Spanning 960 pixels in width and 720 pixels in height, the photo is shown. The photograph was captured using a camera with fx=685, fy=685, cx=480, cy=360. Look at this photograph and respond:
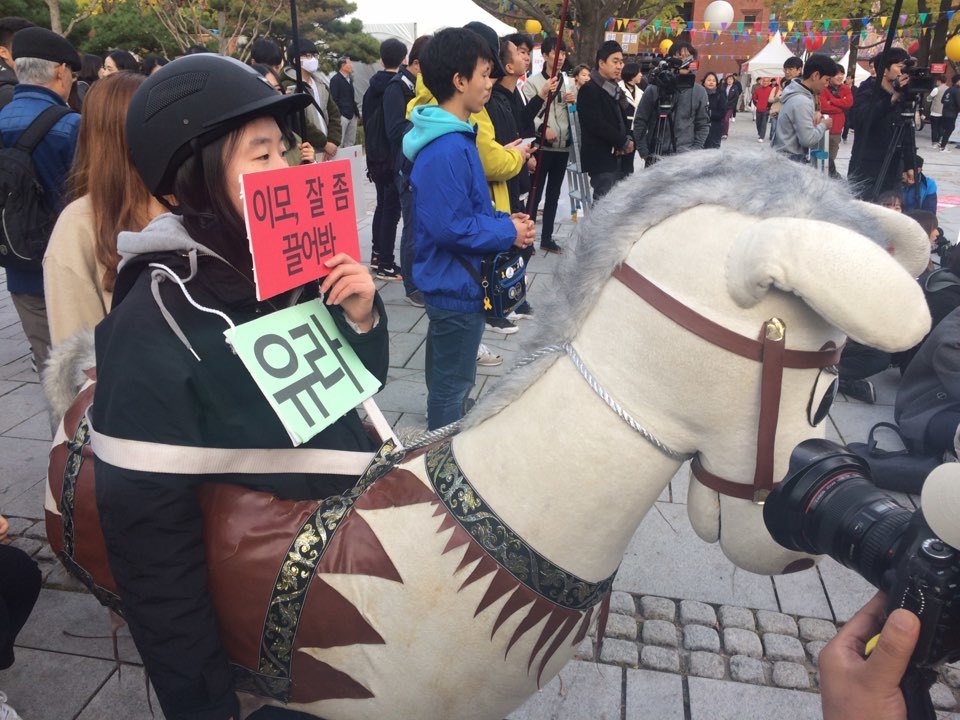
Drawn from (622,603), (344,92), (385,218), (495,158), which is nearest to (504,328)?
(495,158)

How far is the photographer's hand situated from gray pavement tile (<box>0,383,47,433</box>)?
4286 mm

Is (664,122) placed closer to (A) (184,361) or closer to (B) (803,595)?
(B) (803,595)

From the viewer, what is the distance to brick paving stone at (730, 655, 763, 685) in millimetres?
2330

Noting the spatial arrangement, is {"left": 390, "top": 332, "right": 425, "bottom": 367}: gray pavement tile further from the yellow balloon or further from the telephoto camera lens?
the yellow balloon

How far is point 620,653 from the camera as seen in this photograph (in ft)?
8.02

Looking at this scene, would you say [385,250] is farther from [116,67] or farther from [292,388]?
[292,388]

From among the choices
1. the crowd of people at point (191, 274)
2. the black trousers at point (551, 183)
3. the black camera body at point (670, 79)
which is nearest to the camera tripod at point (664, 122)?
the black camera body at point (670, 79)

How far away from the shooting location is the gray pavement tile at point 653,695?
221cm

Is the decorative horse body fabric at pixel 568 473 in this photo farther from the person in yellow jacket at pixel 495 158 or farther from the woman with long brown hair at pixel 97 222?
the person in yellow jacket at pixel 495 158

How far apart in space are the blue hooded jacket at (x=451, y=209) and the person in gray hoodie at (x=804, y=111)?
4380 mm

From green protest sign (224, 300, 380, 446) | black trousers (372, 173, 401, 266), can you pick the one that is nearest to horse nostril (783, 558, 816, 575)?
green protest sign (224, 300, 380, 446)

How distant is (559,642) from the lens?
1.35 metres

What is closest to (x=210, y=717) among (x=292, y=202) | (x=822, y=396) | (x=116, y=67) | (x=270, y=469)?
(x=270, y=469)

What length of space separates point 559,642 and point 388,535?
1.31 feet
